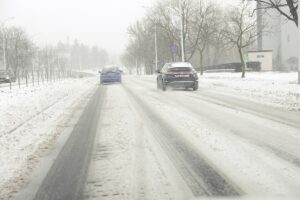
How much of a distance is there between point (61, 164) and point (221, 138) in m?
3.42

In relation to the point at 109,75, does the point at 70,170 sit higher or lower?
lower

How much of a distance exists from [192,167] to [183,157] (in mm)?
795

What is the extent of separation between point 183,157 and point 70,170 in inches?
70.3

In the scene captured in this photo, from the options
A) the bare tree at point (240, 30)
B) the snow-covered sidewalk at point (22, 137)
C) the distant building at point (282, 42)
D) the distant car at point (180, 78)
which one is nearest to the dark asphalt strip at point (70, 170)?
the snow-covered sidewalk at point (22, 137)

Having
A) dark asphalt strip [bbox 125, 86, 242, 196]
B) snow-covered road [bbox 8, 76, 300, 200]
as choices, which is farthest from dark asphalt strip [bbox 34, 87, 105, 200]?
dark asphalt strip [bbox 125, 86, 242, 196]

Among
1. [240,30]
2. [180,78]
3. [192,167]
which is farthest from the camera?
[240,30]

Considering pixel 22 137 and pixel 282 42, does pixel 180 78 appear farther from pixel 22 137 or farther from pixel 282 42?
pixel 282 42

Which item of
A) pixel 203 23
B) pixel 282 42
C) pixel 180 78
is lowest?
pixel 180 78

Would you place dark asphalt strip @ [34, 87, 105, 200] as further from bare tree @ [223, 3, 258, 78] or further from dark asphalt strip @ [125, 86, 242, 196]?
bare tree @ [223, 3, 258, 78]

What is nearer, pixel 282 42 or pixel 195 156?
pixel 195 156

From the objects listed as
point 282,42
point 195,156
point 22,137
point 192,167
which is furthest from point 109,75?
point 282,42

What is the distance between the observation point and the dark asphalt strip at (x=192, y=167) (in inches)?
246

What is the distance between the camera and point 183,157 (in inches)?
329

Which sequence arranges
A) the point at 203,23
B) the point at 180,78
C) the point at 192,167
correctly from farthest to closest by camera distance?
the point at 203,23
the point at 180,78
the point at 192,167
